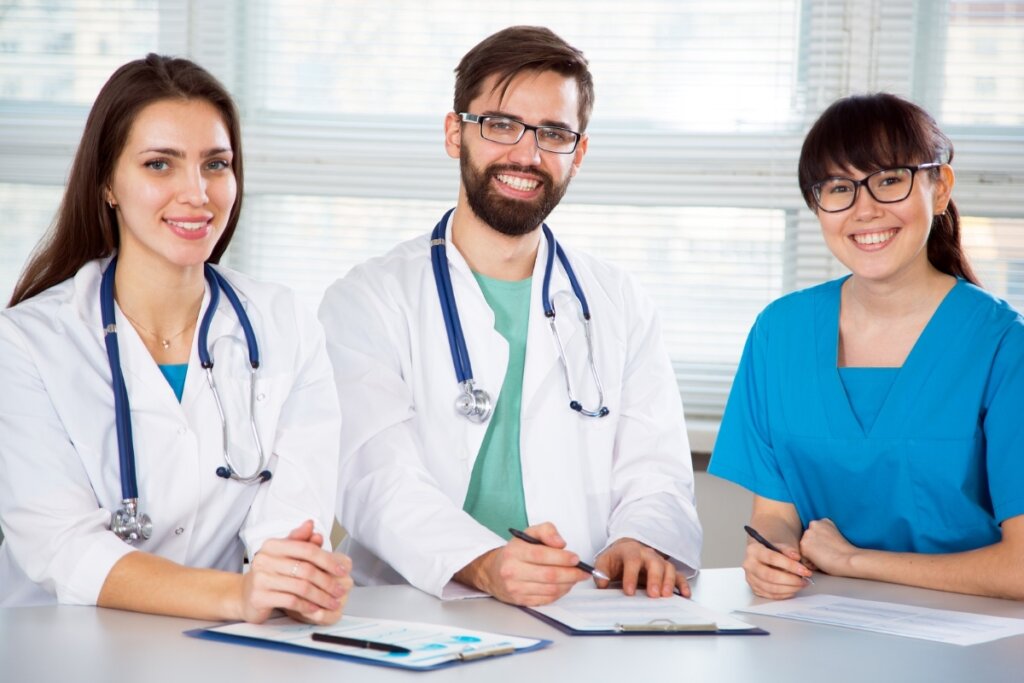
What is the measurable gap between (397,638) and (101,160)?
0.96 m

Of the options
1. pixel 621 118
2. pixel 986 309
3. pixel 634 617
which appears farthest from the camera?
pixel 621 118

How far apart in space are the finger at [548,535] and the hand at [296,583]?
0.99ft

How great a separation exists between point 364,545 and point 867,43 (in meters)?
2.03

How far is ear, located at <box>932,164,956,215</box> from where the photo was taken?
198 centimetres

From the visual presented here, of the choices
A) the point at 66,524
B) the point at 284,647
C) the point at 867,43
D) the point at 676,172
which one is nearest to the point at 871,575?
the point at 284,647

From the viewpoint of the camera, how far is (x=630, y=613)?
1.53m

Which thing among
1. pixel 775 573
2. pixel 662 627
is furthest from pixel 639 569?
pixel 662 627

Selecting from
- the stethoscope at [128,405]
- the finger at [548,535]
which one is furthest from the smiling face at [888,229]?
the stethoscope at [128,405]

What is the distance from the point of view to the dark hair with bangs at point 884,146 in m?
1.94

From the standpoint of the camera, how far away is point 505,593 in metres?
1.57

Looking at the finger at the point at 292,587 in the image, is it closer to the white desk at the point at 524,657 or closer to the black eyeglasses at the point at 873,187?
the white desk at the point at 524,657

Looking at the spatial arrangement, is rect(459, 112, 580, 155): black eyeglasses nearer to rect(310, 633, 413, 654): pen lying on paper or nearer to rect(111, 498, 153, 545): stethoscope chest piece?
rect(111, 498, 153, 545): stethoscope chest piece

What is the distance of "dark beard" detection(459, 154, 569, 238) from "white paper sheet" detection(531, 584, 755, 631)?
767 millimetres

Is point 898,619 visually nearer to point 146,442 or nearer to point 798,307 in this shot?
point 798,307
